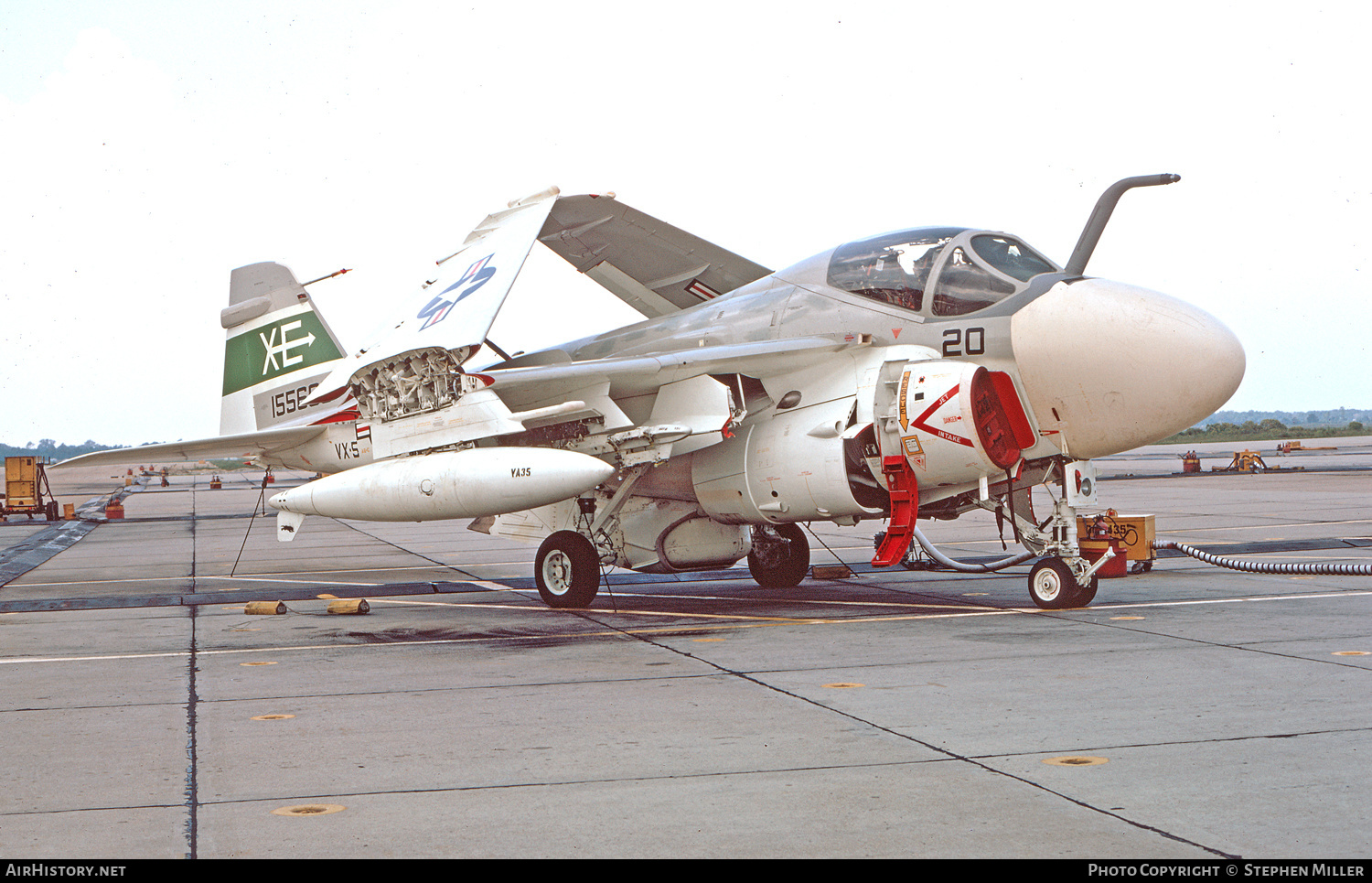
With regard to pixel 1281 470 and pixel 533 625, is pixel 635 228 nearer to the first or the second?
pixel 533 625

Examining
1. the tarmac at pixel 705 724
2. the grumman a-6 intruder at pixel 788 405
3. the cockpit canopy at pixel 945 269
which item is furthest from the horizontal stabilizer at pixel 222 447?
the cockpit canopy at pixel 945 269

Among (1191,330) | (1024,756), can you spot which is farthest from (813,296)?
(1024,756)

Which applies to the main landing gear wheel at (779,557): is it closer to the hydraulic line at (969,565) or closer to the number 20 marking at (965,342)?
the hydraulic line at (969,565)

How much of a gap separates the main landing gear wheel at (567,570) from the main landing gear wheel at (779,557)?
2298 mm

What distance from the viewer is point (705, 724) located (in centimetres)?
621

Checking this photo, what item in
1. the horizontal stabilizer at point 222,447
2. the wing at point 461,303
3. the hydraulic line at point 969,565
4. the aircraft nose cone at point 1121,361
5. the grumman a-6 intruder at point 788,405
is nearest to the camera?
the aircraft nose cone at point 1121,361

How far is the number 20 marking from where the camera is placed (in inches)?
397

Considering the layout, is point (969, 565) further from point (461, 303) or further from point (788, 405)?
point (461, 303)

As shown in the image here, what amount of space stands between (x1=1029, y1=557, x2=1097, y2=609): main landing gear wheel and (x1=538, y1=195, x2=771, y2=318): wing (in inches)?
224

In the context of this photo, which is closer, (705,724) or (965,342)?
(705,724)

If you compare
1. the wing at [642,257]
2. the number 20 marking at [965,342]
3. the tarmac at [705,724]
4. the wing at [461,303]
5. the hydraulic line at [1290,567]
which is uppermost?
the wing at [642,257]

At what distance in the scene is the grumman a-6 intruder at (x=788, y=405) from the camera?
384 inches

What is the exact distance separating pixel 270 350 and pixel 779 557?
22.6 feet

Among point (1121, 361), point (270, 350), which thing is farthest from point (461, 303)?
point (1121, 361)
